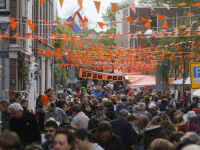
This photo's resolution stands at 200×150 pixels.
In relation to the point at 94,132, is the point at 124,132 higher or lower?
lower

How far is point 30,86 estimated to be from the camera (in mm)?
25234

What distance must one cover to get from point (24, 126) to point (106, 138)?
2.14 m

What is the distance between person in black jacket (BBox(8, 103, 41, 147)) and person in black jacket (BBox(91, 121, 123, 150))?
1.70 m

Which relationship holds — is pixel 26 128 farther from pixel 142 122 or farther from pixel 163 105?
pixel 163 105

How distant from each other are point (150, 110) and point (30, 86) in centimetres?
1095

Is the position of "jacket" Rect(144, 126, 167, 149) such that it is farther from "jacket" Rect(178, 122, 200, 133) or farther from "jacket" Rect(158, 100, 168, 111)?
"jacket" Rect(158, 100, 168, 111)

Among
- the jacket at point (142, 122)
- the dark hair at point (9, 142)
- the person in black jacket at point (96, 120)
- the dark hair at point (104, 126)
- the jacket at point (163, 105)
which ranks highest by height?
the dark hair at point (9, 142)

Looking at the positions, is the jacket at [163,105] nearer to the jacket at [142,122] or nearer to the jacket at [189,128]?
the jacket at [142,122]

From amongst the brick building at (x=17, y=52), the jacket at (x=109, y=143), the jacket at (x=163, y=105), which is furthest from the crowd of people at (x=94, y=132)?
the brick building at (x=17, y=52)

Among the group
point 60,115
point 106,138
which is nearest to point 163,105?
point 60,115

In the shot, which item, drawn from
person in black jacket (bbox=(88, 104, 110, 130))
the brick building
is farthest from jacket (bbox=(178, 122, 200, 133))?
the brick building

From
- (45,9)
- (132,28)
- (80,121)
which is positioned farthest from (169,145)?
(132,28)

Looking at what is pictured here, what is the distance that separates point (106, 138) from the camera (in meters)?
8.77

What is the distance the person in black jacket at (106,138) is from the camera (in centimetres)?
870
